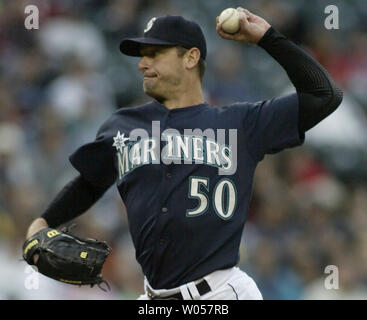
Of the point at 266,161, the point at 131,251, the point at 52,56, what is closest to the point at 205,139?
the point at 131,251

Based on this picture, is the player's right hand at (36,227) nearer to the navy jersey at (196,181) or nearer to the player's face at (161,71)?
the navy jersey at (196,181)

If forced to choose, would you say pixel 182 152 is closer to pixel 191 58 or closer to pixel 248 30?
pixel 191 58

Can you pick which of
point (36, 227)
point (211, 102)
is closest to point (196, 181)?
point (36, 227)

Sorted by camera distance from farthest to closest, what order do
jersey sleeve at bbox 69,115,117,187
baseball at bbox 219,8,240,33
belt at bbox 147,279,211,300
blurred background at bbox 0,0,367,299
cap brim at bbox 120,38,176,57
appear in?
blurred background at bbox 0,0,367,299
jersey sleeve at bbox 69,115,117,187
cap brim at bbox 120,38,176,57
belt at bbox 147,279,211,300
baseball at bbox 219,8,240,33

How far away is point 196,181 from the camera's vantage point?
3.27 meters

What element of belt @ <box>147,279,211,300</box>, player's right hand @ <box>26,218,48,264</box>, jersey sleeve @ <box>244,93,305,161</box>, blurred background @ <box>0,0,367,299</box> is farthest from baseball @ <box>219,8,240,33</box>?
blurred background @ <box>0,0,367,299</box>

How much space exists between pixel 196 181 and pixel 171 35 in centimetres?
63

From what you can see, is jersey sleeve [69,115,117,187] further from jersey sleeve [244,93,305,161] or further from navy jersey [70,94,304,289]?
jersey sleeve [244,93,305,161]

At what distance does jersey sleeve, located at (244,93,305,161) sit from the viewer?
3199 mm

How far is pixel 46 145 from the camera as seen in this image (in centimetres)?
629

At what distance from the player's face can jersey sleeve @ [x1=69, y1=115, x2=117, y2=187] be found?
27cm

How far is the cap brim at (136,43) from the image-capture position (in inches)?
134

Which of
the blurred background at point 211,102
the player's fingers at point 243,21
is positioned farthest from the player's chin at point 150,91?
the blurred background at point 211,102

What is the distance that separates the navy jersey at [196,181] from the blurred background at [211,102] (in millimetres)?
2090
